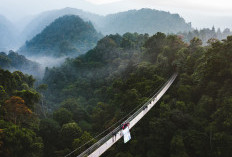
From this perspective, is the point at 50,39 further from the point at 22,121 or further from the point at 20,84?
the point at 22,121

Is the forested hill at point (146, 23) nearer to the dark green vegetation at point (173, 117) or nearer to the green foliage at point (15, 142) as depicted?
the dark green vegetation at point (173, 117)

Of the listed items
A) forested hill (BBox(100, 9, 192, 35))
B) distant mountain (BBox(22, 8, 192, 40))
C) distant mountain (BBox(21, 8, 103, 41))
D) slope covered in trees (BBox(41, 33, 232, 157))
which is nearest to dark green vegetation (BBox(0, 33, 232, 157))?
slope covered in trees (BBox(41, 33, 232, 157))

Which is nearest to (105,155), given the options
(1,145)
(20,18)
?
(1,145)

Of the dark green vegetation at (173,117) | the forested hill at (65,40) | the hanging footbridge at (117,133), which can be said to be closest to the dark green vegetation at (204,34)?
the dark green vegetation at (173,117)

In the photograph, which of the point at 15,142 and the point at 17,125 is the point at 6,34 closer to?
the point at 17,125

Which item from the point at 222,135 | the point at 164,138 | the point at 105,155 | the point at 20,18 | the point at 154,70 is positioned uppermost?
the point at 20,18

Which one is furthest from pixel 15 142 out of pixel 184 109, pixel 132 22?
pixel 132 22
